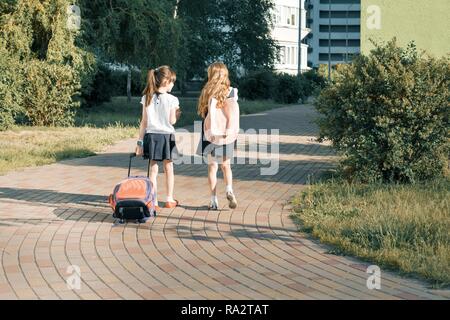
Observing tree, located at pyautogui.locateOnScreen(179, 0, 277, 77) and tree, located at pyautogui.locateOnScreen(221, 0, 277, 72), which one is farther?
tree, located at pyautogui.locateOnScreen(221, 0, 277, 72)

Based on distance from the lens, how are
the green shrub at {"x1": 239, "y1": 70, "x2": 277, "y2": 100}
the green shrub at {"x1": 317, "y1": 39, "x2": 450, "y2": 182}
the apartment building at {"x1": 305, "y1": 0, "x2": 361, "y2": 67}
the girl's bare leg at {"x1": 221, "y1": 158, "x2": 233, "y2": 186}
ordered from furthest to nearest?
the apartment building at {"x1": 305, "y1": 0, "x2": 361, "y2": 67}
the green shrub at {"x1": 239, "y1": 70, "x2": 277, "y2": 100}
the green shrub at {"x1": 317, "y1": 39, "x2": 450, "y2": 182}
the girl's bare leg at {"x1": 221, "y1": 158, "x2": 233, "y2": 186}

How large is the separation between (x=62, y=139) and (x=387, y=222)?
12896mm

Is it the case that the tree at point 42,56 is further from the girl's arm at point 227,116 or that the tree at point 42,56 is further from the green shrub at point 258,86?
the green shrub at point 258,86

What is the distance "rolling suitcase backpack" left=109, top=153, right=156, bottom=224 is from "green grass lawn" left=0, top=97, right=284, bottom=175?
4.98m

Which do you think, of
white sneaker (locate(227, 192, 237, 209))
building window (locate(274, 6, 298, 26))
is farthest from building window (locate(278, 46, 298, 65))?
white sneaker (locate(227, 192, 237, 209))

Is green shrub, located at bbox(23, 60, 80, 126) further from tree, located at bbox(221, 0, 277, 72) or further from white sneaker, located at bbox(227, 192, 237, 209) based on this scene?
tree, located at bbox(221, 0, 277, 72)

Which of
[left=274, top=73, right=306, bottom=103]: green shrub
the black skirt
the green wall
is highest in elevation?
the green wall

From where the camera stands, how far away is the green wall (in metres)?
20.7

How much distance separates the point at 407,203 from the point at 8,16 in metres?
16.6

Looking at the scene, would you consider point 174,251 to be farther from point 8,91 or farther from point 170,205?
point 8,91

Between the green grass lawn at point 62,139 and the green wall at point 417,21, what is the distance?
701cm
